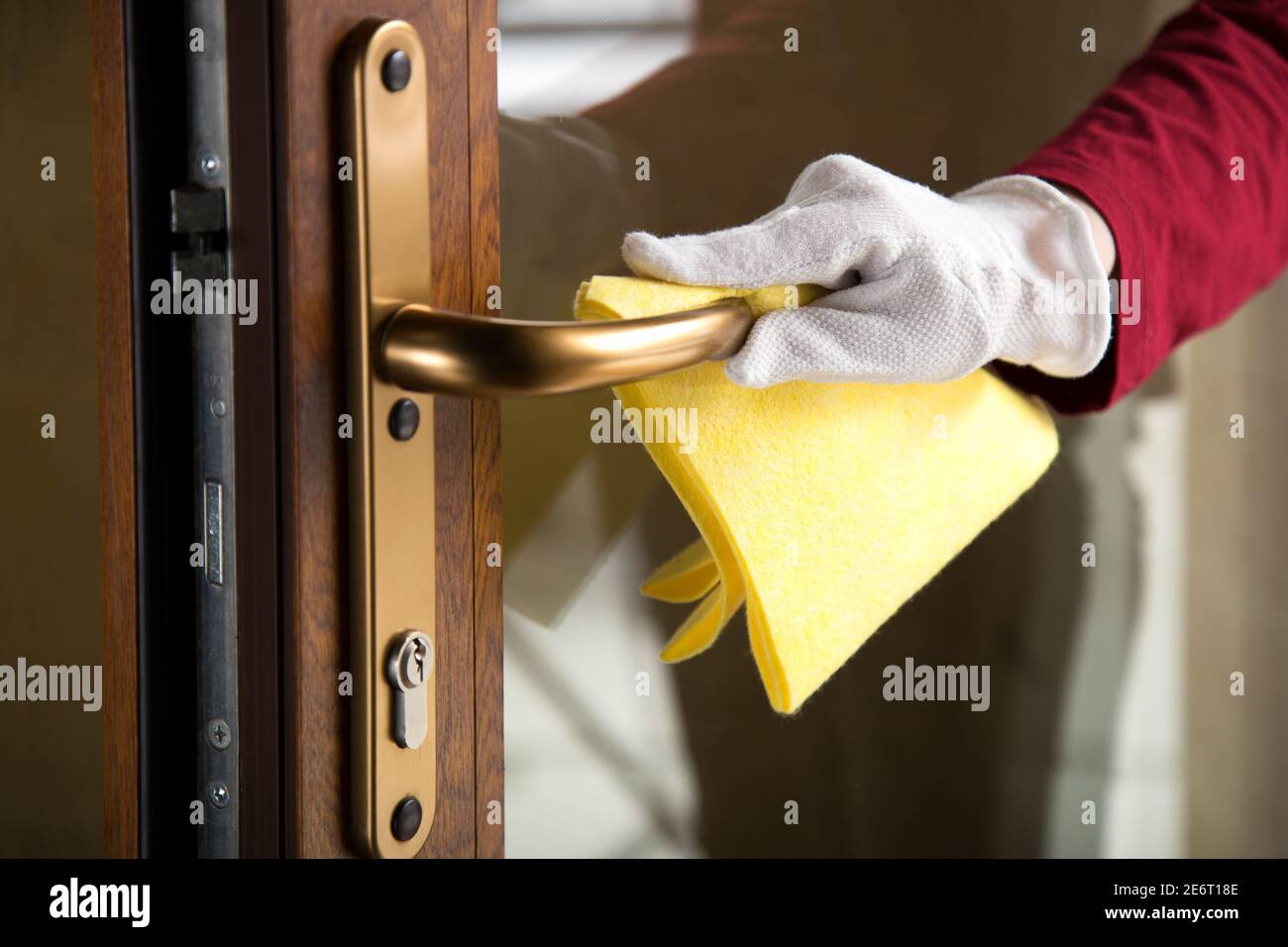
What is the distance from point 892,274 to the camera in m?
0.36

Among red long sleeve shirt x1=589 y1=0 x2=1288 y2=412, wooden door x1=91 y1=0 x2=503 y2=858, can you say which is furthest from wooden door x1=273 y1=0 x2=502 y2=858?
red long sleeve shirt x1=589 y1=0 x2=1288 y2=412

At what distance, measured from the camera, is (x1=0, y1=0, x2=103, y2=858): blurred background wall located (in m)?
0.33

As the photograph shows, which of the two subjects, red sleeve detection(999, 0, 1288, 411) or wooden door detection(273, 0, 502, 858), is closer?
wooden door detection(273, 0, 502, 858)

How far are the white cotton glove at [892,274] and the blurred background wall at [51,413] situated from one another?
0.55ft

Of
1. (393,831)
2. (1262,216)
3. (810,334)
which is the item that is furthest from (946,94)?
(393,831)

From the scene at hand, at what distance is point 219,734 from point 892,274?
236mm

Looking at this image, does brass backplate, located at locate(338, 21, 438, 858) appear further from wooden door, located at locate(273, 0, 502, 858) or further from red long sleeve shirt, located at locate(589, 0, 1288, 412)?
red long sleeve shirt, located at locate(589, 0, 1288, 412)

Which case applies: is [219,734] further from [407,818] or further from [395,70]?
[395,70]

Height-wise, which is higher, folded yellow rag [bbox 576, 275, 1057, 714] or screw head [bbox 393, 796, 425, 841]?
folded yellow rag [bbox 576, 275, 1057, 714]

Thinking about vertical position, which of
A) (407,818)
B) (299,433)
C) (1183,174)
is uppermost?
(1183,174)

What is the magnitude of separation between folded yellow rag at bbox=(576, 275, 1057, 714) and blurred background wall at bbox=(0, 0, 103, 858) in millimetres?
153

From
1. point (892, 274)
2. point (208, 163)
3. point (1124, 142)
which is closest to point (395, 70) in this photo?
point (208, 163)
